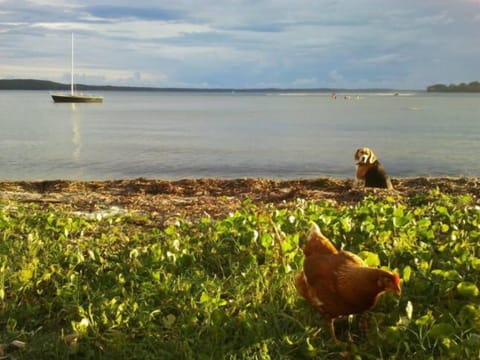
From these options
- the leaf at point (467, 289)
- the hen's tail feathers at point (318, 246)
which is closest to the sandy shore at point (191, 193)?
the hen's tail feathers at point (318, 246)

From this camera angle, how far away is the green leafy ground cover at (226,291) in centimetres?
444

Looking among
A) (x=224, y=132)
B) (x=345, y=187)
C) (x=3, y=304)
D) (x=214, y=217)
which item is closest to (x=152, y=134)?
(x=224, y=132)

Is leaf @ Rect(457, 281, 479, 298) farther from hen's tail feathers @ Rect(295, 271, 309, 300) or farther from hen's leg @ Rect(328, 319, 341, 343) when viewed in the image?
hen's tail feathers @ Rect(295, 271, 309, 300)

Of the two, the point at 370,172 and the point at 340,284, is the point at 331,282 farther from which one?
the point at 370,172

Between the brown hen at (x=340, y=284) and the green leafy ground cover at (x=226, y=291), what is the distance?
270 mm

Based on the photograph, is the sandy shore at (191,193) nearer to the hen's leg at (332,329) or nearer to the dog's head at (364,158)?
the dog's head at (364,158)

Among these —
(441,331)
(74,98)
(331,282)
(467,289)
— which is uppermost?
(331,282)

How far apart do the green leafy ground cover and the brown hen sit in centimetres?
27

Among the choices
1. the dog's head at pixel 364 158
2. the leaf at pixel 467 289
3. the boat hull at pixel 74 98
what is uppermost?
the dog's head at pixel 364 158

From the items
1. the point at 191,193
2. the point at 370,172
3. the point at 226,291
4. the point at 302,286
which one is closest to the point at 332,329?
the point at 302,286

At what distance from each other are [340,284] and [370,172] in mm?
8535

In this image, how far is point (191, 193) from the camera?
12102 mm

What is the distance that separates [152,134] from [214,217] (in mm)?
33966

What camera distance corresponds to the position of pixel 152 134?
4166cm
